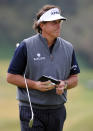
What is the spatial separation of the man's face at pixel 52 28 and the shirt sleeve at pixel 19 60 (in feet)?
0.58

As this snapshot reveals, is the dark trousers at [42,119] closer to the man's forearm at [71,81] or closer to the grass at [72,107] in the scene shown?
the man's forearm at [71,81]

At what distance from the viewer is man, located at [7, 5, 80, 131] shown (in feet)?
9.05

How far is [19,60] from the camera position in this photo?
2.75 meters

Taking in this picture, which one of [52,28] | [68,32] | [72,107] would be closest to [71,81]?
[52,28]

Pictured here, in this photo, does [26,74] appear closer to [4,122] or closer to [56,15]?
[56,15]

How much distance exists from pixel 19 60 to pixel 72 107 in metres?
3.49

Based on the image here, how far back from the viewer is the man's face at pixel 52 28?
280cm

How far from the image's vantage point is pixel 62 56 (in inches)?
112

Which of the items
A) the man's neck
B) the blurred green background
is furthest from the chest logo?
the blurred green background

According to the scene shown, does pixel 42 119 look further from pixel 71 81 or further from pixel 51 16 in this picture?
pixel 51 16

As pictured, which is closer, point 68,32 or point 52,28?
point 52,28

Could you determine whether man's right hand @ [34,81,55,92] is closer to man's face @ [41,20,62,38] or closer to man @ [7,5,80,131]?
man @ [7,5,80,131]

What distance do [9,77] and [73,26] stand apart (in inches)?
179

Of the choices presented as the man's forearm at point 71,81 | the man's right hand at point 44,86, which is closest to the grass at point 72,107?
the man's forearm at point 71,81
